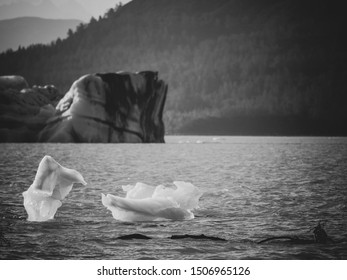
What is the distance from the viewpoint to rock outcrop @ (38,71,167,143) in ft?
209

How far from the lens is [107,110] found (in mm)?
64938

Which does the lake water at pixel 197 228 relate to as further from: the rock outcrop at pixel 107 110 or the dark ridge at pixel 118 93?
the dark ridge at pixel 118 93

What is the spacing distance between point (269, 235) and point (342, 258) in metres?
2.38

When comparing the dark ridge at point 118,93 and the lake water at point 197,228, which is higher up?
the dark ridge at point 118,93

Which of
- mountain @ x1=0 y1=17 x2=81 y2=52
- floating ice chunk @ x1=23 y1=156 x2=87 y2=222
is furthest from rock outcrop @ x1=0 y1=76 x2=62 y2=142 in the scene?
floating ice chunk @ x1=23 y1=156 x2=87 y2=222

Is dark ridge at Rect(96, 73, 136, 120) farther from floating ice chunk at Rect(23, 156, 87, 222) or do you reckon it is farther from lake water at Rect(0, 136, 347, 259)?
floating ice chunk at Rect(23, 156, 87, 222)

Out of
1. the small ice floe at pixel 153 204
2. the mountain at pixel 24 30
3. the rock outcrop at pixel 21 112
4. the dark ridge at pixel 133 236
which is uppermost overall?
the mountain at pixel 24 30

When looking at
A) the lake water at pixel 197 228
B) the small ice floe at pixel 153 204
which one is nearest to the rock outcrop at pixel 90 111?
the lake water at pixel 197 228

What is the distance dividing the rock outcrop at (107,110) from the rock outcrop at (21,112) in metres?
1.32

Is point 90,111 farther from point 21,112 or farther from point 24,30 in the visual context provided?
point 24,30

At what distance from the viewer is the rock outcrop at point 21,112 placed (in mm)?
65294
